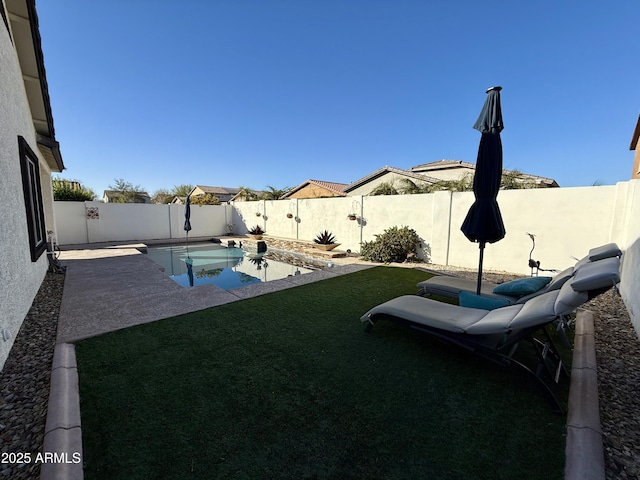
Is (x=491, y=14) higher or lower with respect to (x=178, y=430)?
higher

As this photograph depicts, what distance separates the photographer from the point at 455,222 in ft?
31.8

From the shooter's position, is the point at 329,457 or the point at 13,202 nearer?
the point at 329,457

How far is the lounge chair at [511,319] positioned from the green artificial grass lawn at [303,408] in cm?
31

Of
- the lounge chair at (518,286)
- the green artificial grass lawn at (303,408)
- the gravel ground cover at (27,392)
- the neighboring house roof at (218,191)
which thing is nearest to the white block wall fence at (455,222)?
the lounge chair at (518,286)

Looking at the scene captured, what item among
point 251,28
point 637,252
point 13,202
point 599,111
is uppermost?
point 251,28

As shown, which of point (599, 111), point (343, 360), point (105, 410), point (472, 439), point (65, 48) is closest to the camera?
point (472, 439)

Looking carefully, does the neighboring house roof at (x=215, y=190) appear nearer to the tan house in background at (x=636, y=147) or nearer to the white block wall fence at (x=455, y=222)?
the white block wall fence at (x=455, y=222)

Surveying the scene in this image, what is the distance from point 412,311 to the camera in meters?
3.83

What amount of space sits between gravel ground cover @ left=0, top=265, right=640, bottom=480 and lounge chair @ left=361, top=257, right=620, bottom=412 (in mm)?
434

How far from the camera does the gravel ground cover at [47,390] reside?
2.06 meters

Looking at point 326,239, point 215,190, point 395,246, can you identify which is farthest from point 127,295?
point 215,190

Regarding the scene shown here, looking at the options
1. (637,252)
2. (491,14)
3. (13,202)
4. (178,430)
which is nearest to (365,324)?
(178,430)

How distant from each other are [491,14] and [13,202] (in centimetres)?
1422

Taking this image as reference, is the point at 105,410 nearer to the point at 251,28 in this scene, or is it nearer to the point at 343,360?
the point at 343,360
